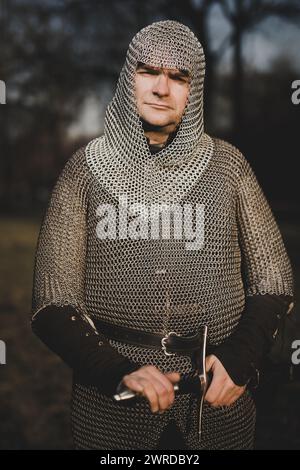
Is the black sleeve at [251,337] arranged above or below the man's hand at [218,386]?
above

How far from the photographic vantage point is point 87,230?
232 centimetres

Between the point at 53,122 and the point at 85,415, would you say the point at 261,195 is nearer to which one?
the point at 85,415

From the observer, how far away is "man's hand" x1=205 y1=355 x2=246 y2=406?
197 centimetres

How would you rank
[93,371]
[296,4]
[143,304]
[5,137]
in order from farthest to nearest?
[5,137], [296,4], [143,304], [93,371]

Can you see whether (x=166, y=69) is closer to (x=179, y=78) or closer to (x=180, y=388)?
(x=179, y=78)

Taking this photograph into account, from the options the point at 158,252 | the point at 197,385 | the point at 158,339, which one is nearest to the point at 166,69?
the point at 158,252

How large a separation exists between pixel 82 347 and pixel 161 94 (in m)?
0.89

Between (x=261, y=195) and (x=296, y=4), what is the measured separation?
37.9 ft

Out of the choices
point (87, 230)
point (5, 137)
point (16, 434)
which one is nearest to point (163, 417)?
point (87, 230)

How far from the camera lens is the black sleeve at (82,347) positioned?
2.00m

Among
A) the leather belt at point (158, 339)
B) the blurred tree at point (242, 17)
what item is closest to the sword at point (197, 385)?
the leather belt at point (158, 339)

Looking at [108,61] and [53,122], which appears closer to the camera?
[108,61]

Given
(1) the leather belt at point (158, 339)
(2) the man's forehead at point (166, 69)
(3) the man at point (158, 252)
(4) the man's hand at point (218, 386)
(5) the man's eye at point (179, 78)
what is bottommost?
(4) the man's hand at point (218, 386)

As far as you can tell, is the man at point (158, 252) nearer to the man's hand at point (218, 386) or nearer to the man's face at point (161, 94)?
the man's face at point (161, 94)
